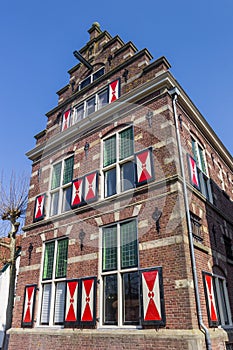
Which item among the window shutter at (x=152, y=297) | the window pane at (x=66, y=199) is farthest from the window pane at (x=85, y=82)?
the window shutter at (x=152, y=297)

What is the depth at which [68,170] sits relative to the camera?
1141 cm

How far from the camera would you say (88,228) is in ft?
29.9

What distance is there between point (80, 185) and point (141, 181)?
9.24 ft

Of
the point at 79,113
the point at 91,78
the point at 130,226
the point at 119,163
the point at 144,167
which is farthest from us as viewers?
the point at 91,78

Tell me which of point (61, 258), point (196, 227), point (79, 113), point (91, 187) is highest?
point (79, 113)

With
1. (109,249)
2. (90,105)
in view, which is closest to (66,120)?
(90,105)

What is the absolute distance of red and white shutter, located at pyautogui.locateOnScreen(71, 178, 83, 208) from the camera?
996 centimetres

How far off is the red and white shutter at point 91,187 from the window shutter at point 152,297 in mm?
3406

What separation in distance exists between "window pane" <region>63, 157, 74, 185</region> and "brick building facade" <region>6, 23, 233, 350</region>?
6 centimetres

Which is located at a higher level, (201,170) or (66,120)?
(66,120)

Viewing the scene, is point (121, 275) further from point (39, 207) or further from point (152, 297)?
point (39, 207)

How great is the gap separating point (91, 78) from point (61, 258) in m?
8.69

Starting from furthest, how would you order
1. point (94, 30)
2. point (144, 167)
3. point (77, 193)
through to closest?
point (94, 30)
point (77, 193)
point (144, 167)

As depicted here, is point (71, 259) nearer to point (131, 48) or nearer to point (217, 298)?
point (217, 298)
